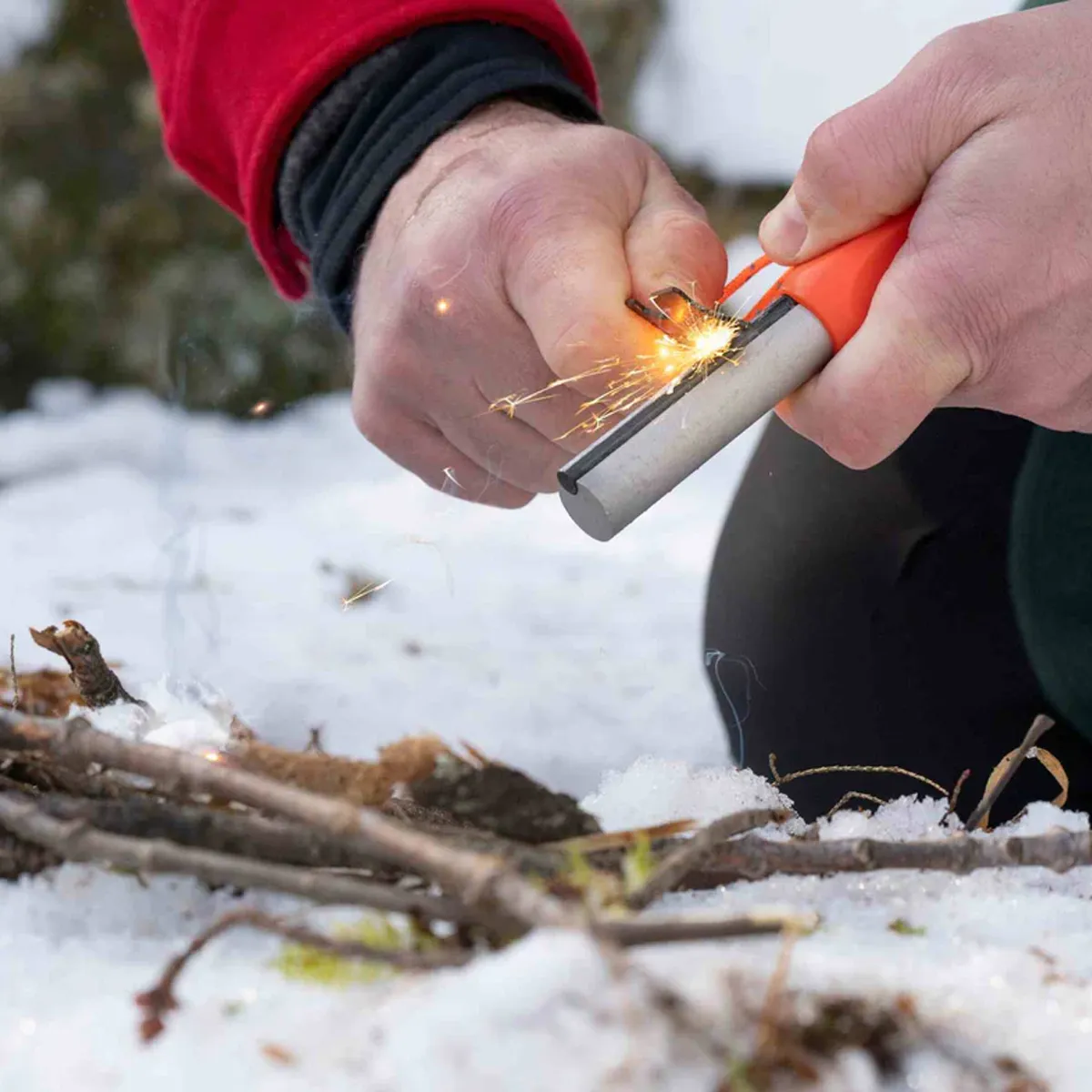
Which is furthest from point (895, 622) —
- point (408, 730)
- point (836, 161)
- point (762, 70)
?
point (762, 70)

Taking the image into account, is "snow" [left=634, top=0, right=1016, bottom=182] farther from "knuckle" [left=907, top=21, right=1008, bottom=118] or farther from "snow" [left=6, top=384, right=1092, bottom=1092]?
"knuckle" [left=907, top=21, right=1008, bottom=118]

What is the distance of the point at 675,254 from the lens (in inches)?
39.7

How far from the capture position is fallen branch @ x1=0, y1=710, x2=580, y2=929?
1.34ft

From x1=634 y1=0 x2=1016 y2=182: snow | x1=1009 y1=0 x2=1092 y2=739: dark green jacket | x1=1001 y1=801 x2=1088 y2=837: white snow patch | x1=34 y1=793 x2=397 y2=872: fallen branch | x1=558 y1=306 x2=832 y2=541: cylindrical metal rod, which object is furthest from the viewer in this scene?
x1=634 y1=0 x2=1016 y2=182: snow

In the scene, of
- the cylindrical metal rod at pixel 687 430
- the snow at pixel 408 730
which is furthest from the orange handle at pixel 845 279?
the snow at pixel 408 730

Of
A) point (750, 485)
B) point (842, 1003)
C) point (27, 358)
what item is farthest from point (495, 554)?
point (842, 1003)

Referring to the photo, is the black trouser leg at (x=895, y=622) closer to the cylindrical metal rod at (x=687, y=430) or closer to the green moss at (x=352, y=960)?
the cylindrical metal rod at (x=687, y=430)

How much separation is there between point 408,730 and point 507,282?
49cm

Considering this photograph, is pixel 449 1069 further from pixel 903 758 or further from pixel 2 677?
pixel 903 758

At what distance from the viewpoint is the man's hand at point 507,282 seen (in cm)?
100

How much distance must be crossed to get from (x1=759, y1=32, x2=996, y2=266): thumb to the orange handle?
0.02m

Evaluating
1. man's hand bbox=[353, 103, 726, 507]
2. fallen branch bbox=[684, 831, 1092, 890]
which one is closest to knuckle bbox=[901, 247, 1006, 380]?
man's hand bbox=[353, 103, 726, 507]

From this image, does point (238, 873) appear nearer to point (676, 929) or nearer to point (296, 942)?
point (296, 942)

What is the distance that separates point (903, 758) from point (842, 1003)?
45.4 inches
